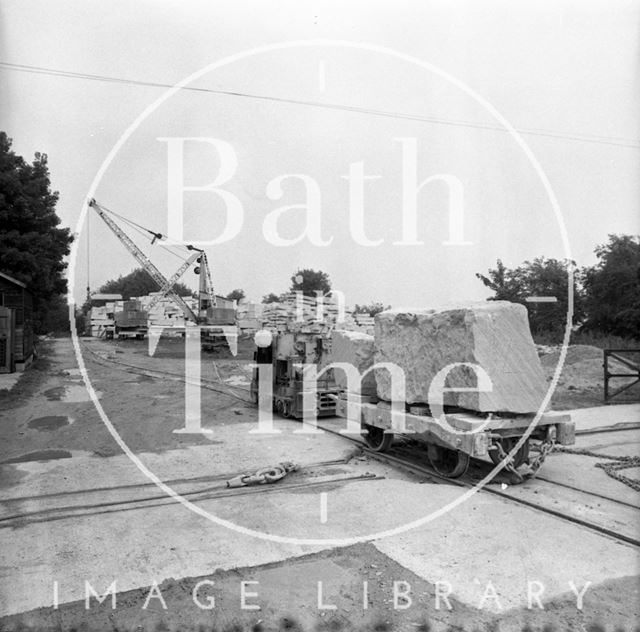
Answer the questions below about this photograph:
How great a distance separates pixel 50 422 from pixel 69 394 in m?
3.82

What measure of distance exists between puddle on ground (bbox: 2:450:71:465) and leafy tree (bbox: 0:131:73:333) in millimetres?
15728

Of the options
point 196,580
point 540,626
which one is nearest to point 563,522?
point 540,626

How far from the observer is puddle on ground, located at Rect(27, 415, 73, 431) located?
10.5m

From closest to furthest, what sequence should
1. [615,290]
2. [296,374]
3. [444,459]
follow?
[444,459] < [296,374] < [615,290]

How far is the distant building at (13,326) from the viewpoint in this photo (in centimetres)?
1752

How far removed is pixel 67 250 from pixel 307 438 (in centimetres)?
2142

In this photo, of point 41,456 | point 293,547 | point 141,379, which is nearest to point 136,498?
point 293,547

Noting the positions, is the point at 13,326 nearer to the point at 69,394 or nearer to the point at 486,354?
the point at 69,394

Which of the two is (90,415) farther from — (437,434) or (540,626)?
(540,626)

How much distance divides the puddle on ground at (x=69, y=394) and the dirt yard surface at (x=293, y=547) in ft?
15.5

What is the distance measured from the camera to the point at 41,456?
27.2ft

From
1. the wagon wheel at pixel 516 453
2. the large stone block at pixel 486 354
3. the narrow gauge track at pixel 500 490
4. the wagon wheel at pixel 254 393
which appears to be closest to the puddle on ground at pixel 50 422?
the wagon wheel at pixel 254 393

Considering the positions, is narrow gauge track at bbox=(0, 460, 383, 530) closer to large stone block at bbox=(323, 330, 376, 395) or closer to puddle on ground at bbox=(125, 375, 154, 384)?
large stone block at bbox=(323, 330, 376, 395)

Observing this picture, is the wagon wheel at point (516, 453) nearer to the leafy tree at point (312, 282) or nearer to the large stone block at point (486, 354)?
the large stone block at point (486, 354)
